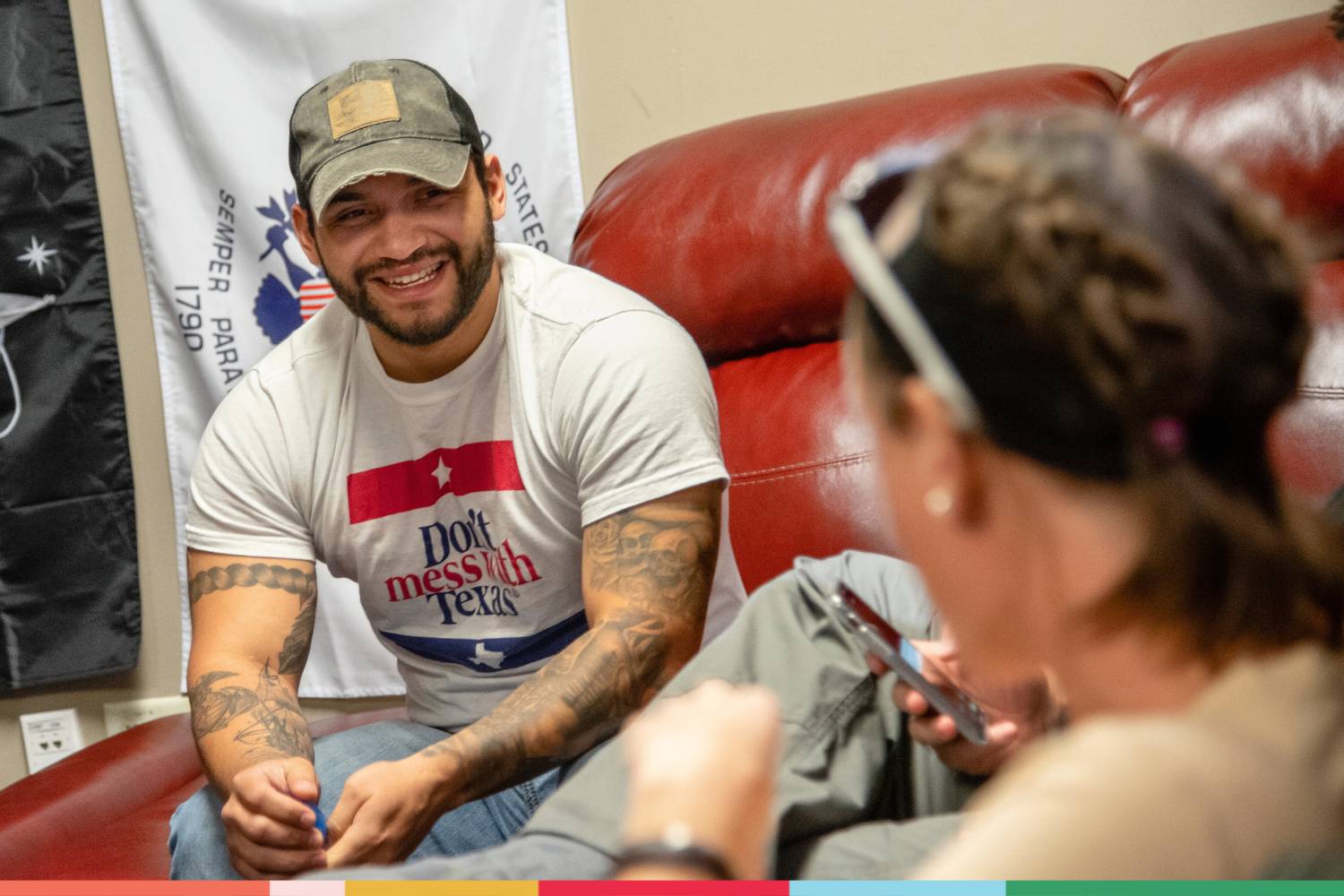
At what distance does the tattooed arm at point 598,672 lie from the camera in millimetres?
1260

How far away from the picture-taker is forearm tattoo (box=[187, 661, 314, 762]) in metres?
1.41

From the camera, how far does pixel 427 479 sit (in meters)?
1.54

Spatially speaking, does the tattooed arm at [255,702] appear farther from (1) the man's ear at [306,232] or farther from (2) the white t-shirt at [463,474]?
(1) the man's ear at [306,232]

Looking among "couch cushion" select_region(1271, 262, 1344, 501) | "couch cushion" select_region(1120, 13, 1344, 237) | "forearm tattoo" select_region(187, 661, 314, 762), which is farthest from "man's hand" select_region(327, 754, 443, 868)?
"couch cushion" select_region(1120, 13, 1344, 237)

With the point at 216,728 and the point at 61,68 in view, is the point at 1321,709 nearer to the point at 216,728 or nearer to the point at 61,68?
the point at 216,728

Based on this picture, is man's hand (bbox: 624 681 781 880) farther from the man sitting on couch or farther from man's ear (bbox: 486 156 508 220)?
man's ear (bbox: 486 156 508 220)

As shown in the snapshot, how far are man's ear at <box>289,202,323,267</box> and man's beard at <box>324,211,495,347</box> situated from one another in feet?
0.20

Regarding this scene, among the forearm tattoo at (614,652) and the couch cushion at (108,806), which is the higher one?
the forearm tattoo at (614,652)

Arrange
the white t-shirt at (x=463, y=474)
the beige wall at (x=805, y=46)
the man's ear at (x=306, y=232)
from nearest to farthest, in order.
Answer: the white t-shirt at (x=463, y=474)
the man's ear at (x=306, y=232)
the beige wall at (x=805, y=46)

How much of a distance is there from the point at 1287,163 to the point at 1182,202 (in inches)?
47.4

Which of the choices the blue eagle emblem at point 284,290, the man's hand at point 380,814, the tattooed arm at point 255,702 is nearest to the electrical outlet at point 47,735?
the blue eagle emblem at point 284,290

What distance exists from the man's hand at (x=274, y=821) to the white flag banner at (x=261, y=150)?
42.4 inches

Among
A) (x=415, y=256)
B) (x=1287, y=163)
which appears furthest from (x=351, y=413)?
(x=1287, y=163)

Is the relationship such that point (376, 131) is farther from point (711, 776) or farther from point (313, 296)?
point (711, 776)
